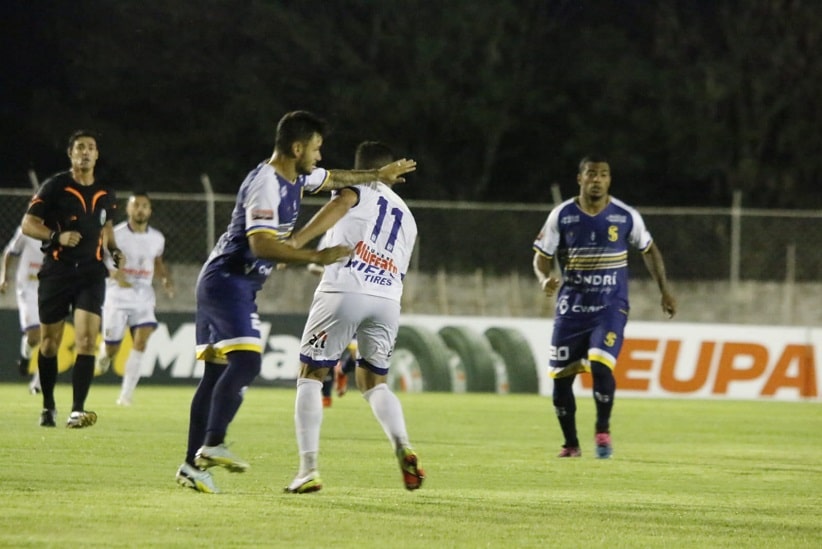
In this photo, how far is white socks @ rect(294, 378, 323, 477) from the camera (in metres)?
8.78

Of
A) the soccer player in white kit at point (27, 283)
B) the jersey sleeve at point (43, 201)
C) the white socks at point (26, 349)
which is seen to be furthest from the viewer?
the white socks at point (26, 349)

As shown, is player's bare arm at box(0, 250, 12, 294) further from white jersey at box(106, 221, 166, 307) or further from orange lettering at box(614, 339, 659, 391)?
orange lettering at box(614, 339, 659, 391)

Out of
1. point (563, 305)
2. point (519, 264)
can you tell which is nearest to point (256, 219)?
point (563, 305)

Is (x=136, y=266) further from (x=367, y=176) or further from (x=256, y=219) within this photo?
(x=256, y=219)

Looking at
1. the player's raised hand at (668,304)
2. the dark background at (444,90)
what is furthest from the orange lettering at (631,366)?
the dark background at (444,90)

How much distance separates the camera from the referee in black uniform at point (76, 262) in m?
13.1

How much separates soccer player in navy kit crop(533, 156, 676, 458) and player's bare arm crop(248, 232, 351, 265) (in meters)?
4.26

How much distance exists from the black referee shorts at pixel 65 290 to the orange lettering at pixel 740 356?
407 inches

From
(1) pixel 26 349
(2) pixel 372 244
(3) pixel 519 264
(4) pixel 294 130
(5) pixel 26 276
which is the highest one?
A: (4) pixel 294 130

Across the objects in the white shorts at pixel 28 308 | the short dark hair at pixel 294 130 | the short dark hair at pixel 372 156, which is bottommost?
the white shorts at pixel 28 308

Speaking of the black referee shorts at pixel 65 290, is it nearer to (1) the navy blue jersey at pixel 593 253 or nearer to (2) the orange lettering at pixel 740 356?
(1) the navy blue jersey at pixel 593 253

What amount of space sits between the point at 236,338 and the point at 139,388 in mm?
12647

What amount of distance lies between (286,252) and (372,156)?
1.31 metres

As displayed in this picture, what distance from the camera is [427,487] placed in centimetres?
951
